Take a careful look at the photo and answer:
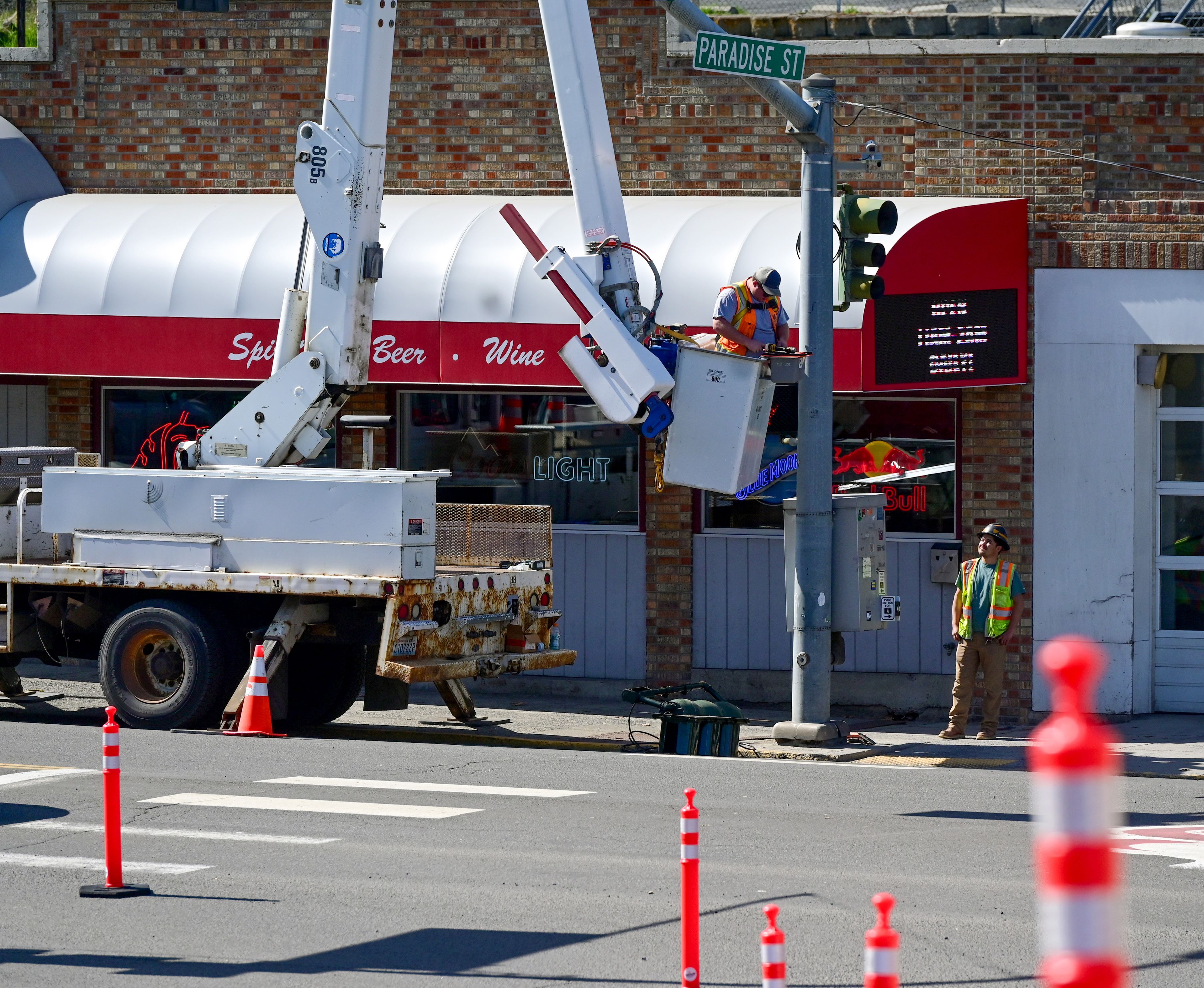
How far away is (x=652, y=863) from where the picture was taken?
832 centimetres

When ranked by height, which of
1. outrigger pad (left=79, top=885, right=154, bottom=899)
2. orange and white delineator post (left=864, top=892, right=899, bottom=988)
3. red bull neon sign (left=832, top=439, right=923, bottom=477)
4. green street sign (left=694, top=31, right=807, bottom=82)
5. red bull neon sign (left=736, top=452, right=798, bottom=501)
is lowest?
outrigger pad (left=79, top=885, right=154, bottom=899)

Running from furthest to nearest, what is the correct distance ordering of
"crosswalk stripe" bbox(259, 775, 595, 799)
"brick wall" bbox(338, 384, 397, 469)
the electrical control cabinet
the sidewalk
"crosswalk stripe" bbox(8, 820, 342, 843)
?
1. "brick wall" bbox(338, 384, 397, 469)
2. the electrical control cabinet
3. the sidewalk
4. "crosswalk stripe" bbox(259, 775, 595, 799)
5. "crosswalk stripe" bbox(8, 820, 342, 843)

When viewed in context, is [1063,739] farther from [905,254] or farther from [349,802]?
[905,254]

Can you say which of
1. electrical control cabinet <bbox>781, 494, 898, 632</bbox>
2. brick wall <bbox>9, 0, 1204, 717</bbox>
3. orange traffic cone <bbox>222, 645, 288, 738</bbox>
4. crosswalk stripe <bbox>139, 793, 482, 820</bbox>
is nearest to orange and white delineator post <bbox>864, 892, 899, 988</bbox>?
crosswalk stripe <bbox>139, 793, 482, 820</bbox>

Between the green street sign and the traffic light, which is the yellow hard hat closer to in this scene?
the traffic light

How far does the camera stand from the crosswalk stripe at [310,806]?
31.4 ft

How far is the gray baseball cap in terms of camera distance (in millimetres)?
13195

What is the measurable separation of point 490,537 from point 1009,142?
18.7 ft

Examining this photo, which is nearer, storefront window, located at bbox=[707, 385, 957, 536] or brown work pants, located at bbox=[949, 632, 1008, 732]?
brown work pants, located at bbox=[949, 632, 1008, 732]

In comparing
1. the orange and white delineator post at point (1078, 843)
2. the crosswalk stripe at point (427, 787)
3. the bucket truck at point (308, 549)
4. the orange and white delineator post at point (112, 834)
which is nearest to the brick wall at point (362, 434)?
the bucket truck at point (308, 549)

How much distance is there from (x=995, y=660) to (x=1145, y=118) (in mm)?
4935

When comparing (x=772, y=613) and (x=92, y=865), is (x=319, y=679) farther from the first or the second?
(x=92, y=865)

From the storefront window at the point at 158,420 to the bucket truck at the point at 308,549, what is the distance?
10.5 ft

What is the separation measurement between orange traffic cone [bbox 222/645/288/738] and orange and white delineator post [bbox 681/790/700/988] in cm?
707
